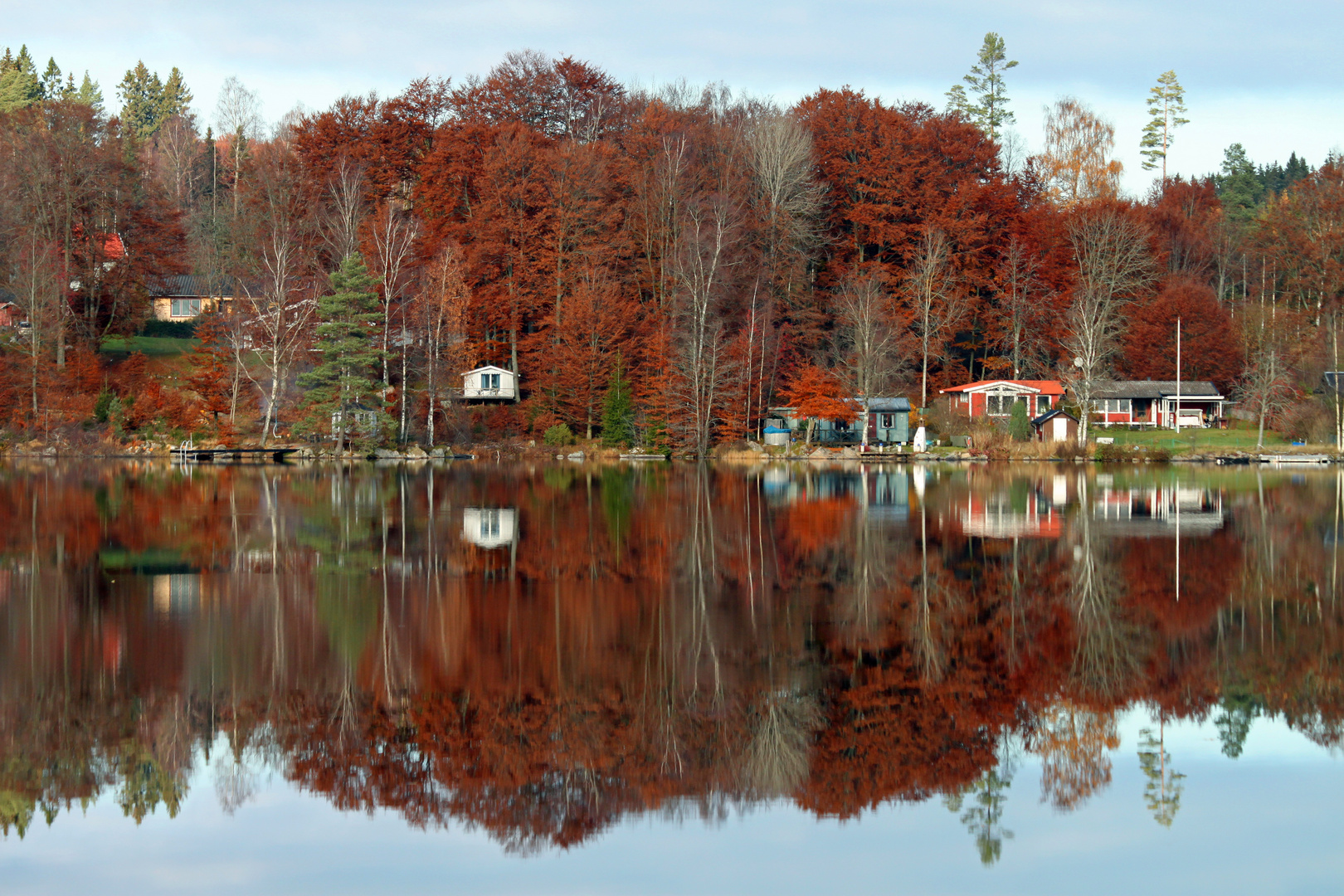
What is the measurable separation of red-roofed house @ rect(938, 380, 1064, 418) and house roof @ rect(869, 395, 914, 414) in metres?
3.60

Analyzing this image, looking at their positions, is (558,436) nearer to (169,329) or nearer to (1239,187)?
(169,329)

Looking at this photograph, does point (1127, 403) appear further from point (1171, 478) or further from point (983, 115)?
point (1171, 478)

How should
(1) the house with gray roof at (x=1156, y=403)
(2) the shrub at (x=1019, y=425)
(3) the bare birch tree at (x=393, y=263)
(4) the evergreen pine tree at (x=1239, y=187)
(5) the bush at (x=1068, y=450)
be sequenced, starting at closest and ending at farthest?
(5) the bush at (x=1068, y=450) → (3) the bare birch tree at (x=393, y=263) → (2) the shrub at (x=1019, y=425) → (1) the house with gray roof at (x=1156, y=403) → (4) the evergreen pine tree at (x=1239, y=187)

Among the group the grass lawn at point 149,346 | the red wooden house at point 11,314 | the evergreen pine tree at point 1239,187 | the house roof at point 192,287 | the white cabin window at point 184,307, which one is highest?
the evergreen pine tree at point 1239,187

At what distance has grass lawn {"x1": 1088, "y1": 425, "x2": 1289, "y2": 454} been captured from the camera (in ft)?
196

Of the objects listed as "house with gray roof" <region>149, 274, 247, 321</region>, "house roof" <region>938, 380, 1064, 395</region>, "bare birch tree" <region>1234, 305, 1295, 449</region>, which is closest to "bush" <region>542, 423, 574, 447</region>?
"house roof" <region>938, 380, 1064, 395</region>

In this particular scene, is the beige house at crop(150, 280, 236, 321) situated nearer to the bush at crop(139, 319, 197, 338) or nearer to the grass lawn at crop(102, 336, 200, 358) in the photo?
the bush at crop(139, 319, 197, 338)

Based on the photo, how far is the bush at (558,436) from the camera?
59219mm

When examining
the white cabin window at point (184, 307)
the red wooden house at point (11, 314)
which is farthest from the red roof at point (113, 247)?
the white cabin window at point (184, 307)

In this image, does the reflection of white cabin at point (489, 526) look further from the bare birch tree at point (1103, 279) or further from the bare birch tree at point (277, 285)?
the bare birch tree at point (1103, 279)

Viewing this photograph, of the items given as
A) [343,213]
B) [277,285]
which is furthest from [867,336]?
[277,285]

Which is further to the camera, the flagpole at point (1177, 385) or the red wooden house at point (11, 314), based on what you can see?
the flagpole at point (1177, 385)

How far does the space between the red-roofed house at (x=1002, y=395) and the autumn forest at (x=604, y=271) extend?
2250mm

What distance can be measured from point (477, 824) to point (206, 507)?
22.3m
